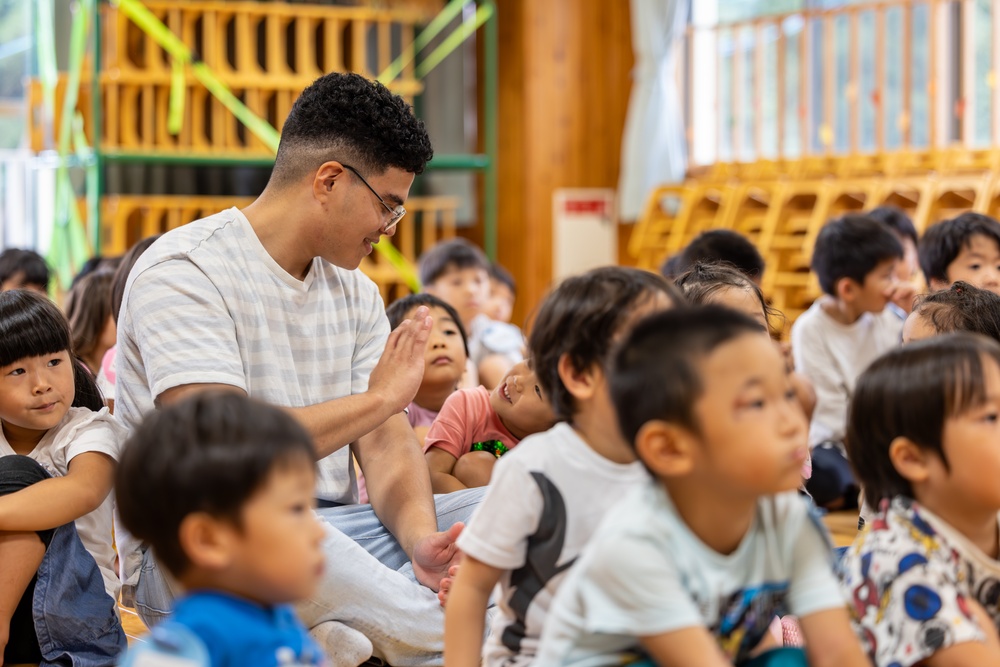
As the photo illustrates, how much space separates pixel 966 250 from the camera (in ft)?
9.86

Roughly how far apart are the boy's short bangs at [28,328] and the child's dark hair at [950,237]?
214 centimetres

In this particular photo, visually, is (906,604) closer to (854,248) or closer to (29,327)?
(29,327)

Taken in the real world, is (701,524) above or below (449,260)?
below

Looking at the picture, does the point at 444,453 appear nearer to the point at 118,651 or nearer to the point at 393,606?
the point at 393,606

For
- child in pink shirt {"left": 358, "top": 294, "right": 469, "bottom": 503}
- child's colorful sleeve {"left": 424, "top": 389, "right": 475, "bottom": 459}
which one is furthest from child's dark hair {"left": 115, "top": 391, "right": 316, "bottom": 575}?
child in pink shirt {"left": 358, "top": 294, "right": 469, "bottom": 503}

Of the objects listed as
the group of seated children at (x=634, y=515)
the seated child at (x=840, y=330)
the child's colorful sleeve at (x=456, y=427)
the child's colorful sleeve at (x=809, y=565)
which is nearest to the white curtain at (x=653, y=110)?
the seated child at (x=840, y=330)

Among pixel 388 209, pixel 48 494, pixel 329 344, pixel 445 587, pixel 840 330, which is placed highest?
pixel 388 209

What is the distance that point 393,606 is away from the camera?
1815mm

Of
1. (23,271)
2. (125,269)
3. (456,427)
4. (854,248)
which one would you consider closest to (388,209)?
(456,427)

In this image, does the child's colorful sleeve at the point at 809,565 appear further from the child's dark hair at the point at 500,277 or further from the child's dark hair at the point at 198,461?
the child's dark hair at the point at 500,277

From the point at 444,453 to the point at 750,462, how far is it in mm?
1178

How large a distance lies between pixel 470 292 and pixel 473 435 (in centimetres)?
186

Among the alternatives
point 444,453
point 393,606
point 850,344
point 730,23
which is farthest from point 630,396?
point 730,23

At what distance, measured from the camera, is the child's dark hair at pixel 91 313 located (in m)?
3.02
